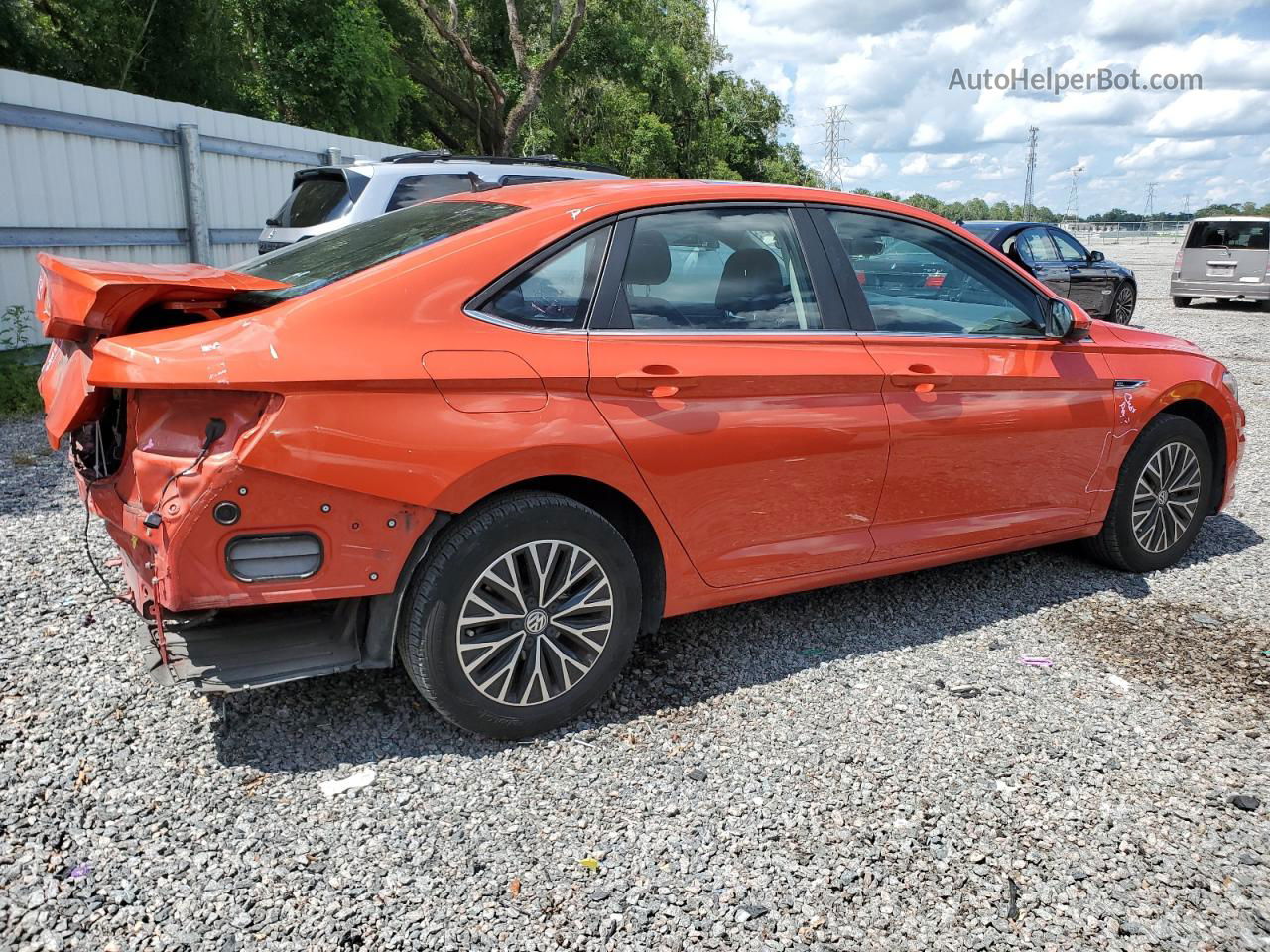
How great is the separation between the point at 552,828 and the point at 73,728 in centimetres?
163

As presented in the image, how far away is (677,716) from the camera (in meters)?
3.54

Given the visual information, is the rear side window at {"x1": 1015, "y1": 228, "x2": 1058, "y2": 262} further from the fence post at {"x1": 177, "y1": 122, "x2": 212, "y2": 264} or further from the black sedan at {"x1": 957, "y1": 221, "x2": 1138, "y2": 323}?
the fence post at {"x1": 177, "y1": 122, "x2": 212, "y2": 264}

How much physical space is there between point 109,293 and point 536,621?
5.10 feet

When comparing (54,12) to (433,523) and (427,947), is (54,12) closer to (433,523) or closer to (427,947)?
(433,523)

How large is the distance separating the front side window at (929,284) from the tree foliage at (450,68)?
1329cm

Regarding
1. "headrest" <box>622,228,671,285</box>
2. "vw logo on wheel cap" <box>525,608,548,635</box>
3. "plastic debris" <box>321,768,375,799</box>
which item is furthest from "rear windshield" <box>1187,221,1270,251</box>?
"plastic debris" <box>321,768,375,799</box>

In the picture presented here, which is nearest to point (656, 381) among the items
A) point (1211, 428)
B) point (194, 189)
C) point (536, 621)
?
point (536, 621)

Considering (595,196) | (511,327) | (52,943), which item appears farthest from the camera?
(595,196)

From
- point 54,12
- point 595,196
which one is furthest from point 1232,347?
point 54,12

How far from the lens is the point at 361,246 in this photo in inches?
139

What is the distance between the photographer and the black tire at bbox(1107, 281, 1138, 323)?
15.6 meters

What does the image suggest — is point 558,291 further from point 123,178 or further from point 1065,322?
point 123,178

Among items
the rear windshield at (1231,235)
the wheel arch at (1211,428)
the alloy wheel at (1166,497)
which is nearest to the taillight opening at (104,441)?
the alloy wheel at (1166,497)

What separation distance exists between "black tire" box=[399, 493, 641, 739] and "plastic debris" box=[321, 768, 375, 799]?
288mm
